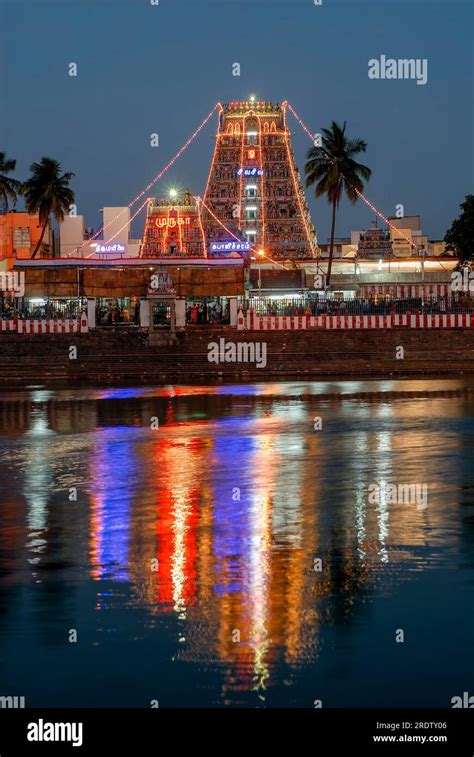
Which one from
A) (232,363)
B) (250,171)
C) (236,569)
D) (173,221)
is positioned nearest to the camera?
(236,569)

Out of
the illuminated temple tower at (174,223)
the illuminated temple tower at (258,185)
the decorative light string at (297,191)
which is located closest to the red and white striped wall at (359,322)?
the illuminated temple tower at (258,185)

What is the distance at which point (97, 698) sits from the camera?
25.1 ft

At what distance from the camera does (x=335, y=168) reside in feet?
209

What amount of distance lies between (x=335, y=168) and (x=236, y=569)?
54.8 metres

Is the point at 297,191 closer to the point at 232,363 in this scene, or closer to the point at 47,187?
the point at 47,187

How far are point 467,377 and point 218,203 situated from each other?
51247 mm

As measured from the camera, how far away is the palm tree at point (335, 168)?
6406 centimetres

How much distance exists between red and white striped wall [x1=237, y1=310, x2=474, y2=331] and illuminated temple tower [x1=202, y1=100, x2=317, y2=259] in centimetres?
3727

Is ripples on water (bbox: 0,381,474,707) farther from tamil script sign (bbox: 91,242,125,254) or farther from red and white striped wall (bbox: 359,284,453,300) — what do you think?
red and white striped wall (bbox: 359,284,453,300)

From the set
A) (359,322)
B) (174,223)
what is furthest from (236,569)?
(174,223)

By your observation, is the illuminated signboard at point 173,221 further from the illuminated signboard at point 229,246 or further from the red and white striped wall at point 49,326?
the red and white striped wall at point 49,326

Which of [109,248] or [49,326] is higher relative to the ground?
[109,248]

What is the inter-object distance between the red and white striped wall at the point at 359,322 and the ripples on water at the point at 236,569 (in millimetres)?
24040

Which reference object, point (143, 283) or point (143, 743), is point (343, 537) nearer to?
point (143, 743)
